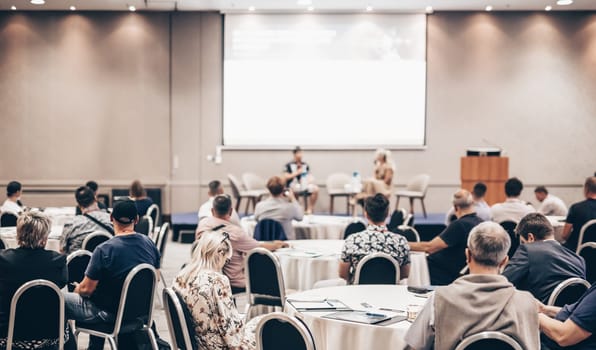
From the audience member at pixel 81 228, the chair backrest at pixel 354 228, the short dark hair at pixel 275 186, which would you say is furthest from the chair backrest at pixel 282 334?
the short dark hair at pixel 275 186

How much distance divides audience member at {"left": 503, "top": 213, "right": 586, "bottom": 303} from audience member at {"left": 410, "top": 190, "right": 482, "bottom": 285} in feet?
6.24

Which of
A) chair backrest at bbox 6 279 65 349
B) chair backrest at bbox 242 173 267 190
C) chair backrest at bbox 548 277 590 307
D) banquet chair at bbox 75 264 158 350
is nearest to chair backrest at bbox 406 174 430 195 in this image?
chair backrest at bbox 242 173 267 190

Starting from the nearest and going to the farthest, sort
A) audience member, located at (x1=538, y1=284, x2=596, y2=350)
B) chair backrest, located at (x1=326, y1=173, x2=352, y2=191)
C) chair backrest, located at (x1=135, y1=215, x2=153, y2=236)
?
audience member, located at (x1=538, y1=284, x2=596, y2=350), chair backrest, located at (x1=135, y1=215, x2=153, y2=236), chair backrest, located at (x1=326, y1=173, x2=352, y2=191)

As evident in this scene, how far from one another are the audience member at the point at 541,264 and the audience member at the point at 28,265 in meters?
2.79

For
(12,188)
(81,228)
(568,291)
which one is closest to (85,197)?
(81,228)

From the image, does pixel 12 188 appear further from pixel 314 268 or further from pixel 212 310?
pixel 212 310

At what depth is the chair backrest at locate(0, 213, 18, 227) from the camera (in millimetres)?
8477

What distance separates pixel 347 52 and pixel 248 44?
74.4 inches

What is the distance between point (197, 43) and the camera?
14094 millimetres

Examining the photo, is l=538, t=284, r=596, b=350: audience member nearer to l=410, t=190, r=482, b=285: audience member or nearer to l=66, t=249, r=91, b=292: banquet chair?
l=410, t=190, r=482, b=285: audience member

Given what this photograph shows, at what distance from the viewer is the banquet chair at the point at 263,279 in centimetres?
568

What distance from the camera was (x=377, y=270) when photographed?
5.27 m

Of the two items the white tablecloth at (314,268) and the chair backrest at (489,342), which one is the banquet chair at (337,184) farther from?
the chair backrest at (489,342)

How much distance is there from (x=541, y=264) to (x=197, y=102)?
1051cm
